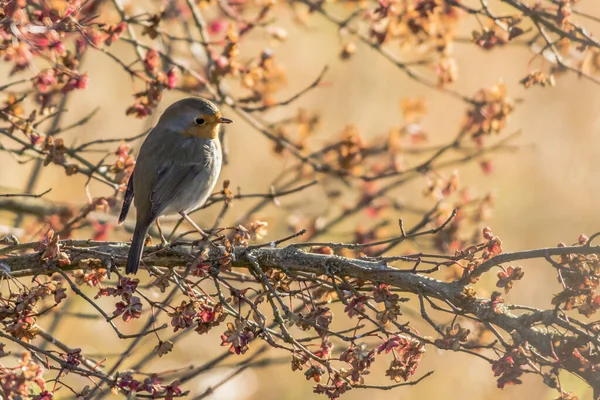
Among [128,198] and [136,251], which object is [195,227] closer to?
[136,251]

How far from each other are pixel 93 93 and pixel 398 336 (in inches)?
289

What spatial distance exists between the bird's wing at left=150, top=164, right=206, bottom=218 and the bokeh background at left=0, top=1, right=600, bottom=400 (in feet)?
7.47

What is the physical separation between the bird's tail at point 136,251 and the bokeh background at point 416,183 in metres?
2.94

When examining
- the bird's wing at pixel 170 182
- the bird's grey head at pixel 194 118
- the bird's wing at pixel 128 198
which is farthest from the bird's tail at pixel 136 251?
the bird's grey head at pixel 194 118

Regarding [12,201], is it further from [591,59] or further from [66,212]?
[591,59]

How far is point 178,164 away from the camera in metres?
4.92

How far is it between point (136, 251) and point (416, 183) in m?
6.82

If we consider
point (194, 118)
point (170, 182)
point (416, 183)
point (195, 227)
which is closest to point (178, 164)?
point (170, 182)

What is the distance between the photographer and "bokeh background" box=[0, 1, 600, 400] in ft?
25.3

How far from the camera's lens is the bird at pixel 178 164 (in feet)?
15.4

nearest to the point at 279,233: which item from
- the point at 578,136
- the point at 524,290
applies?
the point at 524,290

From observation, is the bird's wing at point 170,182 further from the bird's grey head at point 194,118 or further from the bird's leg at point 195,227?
the bird's grey head at point 194,118

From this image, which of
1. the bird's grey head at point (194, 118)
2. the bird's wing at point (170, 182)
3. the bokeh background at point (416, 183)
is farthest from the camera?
the bokeh background at point (416, 183)

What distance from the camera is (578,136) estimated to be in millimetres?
10688
